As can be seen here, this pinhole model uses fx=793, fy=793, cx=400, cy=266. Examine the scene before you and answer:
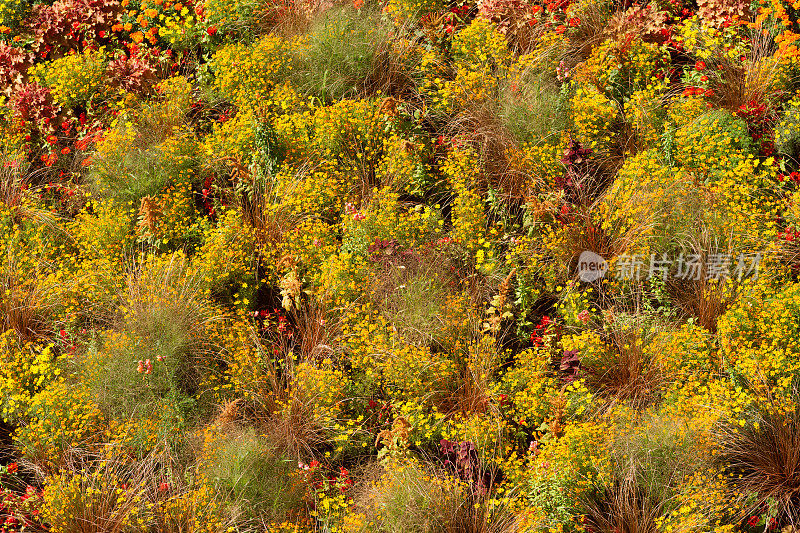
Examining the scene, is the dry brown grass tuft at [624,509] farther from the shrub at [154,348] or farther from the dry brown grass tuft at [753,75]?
the dry brown grass tuft at [753,75]

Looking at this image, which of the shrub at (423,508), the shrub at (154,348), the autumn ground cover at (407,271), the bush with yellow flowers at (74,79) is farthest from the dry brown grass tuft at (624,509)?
the bush with yellow flowers at (74,79)

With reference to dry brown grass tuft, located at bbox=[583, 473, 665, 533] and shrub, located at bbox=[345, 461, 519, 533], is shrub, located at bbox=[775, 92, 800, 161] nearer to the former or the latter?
dry brown grass tuft, located at bbox=[583, 473, 665, 533]

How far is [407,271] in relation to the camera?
616 centimetres

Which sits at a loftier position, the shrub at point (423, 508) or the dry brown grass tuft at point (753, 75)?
the dry brown grass tuft at point (753, 75)

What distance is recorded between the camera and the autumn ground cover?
5160mm

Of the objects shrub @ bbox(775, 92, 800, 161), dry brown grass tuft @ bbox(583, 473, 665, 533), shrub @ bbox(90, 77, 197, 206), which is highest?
shrub @ bbox(90, 77, 197, 206)

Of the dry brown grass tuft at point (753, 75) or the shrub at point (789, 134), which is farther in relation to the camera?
the dry brown grass tuft at point (753, 75)

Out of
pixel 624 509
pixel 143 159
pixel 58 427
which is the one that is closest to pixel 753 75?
pixel 624 509

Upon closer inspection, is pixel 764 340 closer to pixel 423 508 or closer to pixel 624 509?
pixel 624 509

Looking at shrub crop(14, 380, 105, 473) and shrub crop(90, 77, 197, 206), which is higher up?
shrub crop(90, 77, 197, 206)

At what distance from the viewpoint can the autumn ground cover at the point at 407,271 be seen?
203 inches

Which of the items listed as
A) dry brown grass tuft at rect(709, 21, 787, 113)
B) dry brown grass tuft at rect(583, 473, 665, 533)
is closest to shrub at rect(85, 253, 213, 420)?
dry brown grass tuft at rect(583, 473, 665, 533)

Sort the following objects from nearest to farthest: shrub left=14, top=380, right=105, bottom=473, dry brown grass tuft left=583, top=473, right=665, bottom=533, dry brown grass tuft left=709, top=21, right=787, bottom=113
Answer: dry brown grass tuft left=583, top=473, right=665, bottom=533, shrub left=14, top=380, right=105, bottom=473, dry brown grass tuft left=709, top=21, right=787, bottom=113

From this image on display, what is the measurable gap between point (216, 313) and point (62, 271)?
1.41 metres
